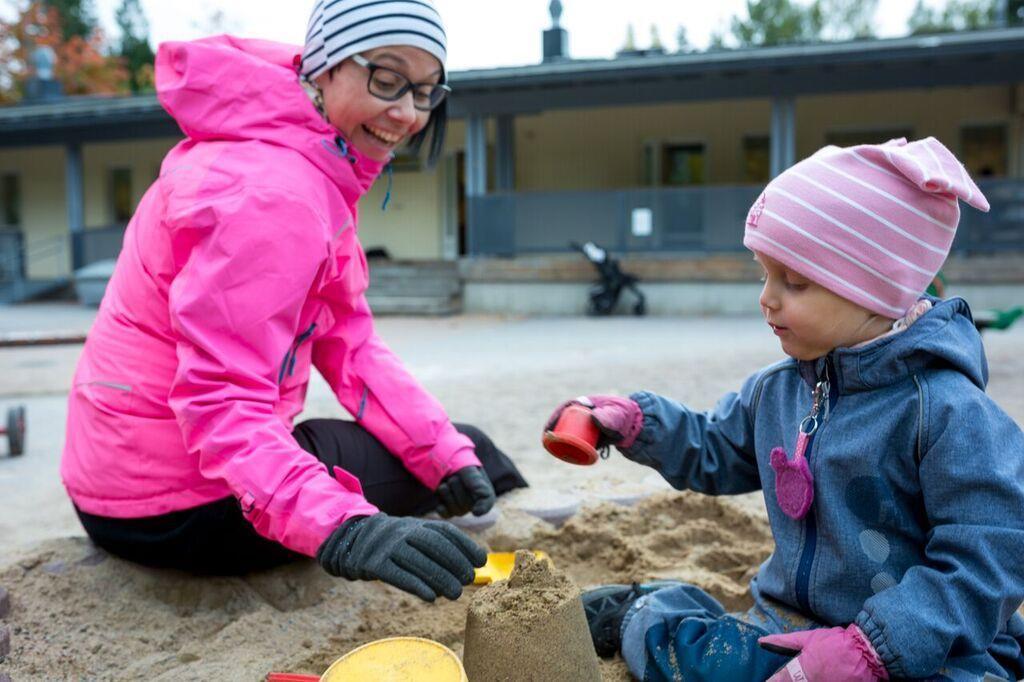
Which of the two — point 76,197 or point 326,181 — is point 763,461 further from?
point 76,197

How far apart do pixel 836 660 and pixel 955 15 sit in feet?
155

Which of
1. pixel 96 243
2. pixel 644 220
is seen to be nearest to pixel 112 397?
pixel 644 220

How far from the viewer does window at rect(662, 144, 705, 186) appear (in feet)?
52.6

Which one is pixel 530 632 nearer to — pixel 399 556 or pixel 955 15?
pixel 399 556

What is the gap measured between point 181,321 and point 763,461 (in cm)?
121

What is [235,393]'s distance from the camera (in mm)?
1820

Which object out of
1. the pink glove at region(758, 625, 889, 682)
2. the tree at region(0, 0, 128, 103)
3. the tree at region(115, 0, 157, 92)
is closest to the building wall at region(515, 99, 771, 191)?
the pink glove at region(758, 625, 889, 682)

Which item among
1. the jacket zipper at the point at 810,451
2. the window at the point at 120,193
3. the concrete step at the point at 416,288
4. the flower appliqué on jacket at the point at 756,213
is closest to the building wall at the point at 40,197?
the window at the point at 120,193

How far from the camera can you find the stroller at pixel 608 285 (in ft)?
40.6

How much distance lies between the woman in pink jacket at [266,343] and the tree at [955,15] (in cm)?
4095

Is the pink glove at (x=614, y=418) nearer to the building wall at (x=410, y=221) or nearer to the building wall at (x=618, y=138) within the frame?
the building wall at (x=618, y=138)

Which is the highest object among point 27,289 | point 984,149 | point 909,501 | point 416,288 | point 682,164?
point 984,149

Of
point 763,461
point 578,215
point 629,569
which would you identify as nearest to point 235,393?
point 763,461

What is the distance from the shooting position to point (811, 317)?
165 cm
